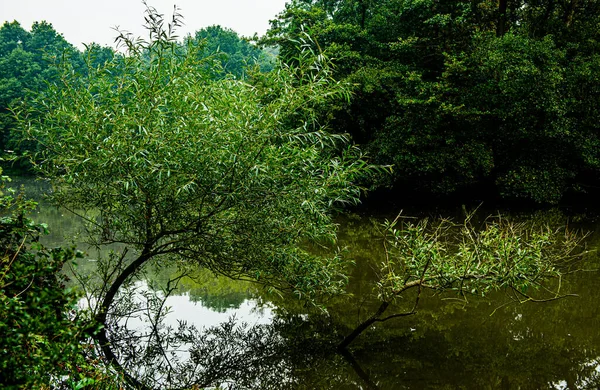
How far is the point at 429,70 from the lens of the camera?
22.5 metres

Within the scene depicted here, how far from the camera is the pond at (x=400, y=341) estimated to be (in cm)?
720

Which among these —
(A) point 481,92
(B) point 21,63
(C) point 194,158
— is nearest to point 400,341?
(C) point 194,158

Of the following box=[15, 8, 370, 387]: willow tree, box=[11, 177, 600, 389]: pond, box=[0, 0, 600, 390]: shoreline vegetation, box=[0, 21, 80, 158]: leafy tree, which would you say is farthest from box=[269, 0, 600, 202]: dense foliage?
box=[0, 21, 80, 158]: leafy tree

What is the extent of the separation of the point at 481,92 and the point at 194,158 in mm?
17425

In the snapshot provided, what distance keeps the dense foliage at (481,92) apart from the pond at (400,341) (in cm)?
1025

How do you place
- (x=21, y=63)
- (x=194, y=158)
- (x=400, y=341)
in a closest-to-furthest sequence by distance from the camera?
(x=194, y=158)
(x=400, y=341)
(x=21, y=63)

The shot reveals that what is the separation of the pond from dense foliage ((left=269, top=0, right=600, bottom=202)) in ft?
33.6

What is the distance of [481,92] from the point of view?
67.8 feet

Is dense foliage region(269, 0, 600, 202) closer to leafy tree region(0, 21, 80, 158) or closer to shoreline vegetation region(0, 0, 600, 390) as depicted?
shoreline vegetation region(0, 0, 600, 390)

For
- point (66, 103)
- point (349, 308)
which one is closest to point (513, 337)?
point (349, 308)

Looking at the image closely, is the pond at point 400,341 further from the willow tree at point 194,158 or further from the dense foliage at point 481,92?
the dense foliage at point 481,92

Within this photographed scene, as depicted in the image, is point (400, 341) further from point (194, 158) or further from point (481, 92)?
point (481, 92)

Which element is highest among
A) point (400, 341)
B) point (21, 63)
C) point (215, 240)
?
point (21, 63)

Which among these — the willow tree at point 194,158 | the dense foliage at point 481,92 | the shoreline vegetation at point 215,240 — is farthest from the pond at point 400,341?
the dense foliage at point 481,92
